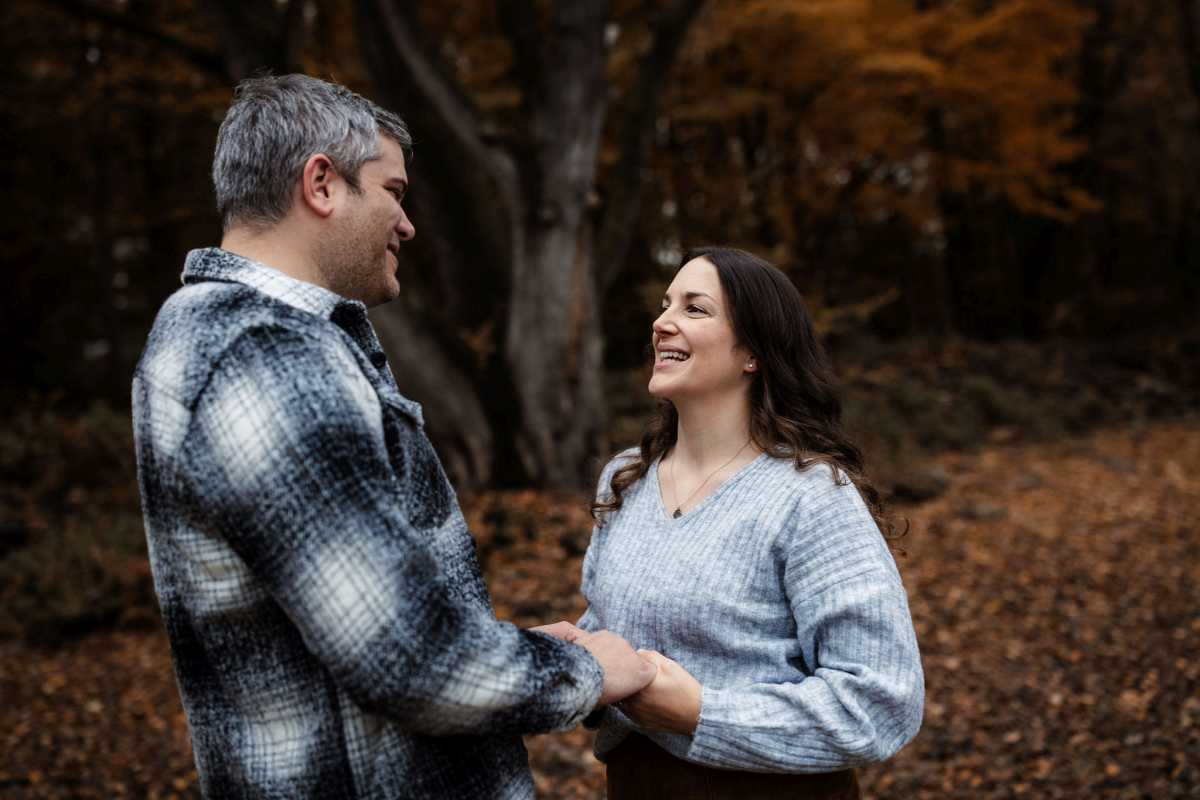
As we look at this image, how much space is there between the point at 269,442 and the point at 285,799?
1.82ft

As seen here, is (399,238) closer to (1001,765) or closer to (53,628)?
(1001,765)

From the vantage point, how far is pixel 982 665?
16.6ft

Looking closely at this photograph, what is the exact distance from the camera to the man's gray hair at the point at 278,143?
1.55m

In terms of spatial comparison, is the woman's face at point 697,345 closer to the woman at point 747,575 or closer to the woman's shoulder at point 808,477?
the woman at point 747,575

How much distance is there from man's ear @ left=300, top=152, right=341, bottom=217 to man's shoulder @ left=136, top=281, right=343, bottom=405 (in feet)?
0.61

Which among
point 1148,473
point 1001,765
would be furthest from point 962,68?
point 1001,765

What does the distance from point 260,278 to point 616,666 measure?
2.88 feet

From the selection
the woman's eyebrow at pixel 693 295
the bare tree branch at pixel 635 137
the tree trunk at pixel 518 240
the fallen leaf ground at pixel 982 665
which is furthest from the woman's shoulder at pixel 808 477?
the bare tree branch at pixel 635 137

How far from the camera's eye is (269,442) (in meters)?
1.32

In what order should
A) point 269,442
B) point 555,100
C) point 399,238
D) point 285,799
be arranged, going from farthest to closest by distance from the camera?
point 555,100 → point 399,238 → point 285,799 → point 269,442

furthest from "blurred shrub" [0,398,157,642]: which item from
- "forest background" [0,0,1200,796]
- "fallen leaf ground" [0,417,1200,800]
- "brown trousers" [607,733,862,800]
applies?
"brown trousers" [607,733,862,800]

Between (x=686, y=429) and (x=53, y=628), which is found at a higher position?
(x=686, y=429)

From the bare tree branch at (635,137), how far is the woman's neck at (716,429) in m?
6.25

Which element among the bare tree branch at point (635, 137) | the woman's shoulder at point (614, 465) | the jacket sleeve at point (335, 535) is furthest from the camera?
the bare tree branch at point (635, 137)
